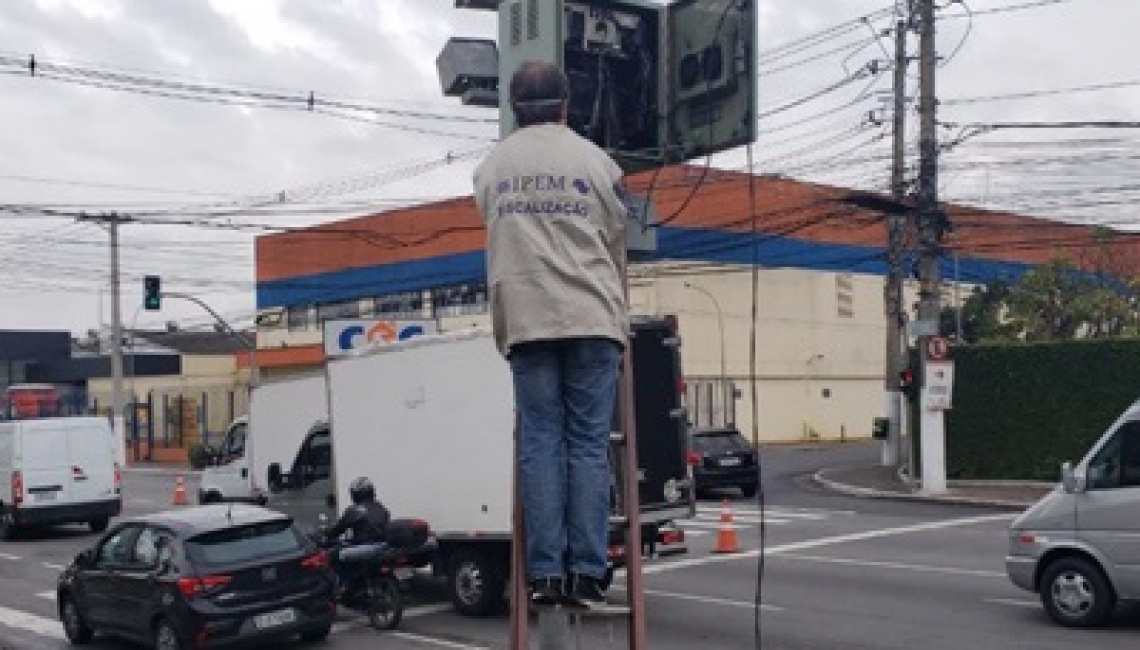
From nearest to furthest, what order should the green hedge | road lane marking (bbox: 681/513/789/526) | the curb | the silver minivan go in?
the silver minivan < road lane marking (bbox: 681/513/789/526) < the curb < the green hedge

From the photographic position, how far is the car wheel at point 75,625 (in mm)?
15133

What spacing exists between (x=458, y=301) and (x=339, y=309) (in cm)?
705

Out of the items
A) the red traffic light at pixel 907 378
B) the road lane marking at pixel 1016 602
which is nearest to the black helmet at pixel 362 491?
the road lane marking at pixel 1016 602

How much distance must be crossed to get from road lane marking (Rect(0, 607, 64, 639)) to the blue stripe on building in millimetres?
38309

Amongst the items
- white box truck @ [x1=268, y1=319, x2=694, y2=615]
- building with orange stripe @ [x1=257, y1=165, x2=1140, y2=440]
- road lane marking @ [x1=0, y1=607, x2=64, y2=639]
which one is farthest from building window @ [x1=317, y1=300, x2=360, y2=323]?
white box truck @ [x1=268, y1=319, x2=694, y2=615]

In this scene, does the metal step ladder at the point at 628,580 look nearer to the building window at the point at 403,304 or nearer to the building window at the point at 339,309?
the building window at the point at 403,304

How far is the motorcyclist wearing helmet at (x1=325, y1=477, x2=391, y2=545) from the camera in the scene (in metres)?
15.4

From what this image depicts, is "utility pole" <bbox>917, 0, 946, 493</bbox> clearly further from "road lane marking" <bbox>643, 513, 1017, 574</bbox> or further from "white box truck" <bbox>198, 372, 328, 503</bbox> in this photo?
"white box truck" <bbox>198, 372, 328, 503</bbox>

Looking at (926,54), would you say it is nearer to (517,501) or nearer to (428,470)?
(428,470)

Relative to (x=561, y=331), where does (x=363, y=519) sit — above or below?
below

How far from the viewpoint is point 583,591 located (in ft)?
14.0

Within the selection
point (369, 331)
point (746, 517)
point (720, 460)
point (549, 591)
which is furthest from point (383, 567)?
point (720, 460)

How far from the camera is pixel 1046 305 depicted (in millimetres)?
51812

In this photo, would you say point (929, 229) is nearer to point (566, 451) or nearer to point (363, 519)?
point (363, 519)
